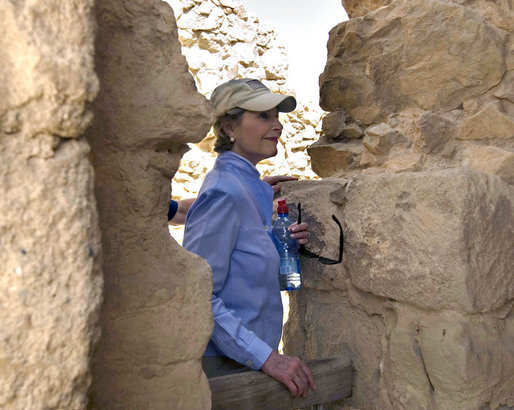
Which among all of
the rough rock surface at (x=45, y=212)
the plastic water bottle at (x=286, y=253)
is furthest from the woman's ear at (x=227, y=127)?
the rough rock surface at (x=45, y=212)

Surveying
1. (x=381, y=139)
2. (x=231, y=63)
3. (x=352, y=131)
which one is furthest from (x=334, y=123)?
(x=231, y=63)

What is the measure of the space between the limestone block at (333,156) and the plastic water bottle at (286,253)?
285 millimetres

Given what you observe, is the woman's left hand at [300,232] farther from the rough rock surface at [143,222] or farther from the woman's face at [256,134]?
the rough rock surface at [143,222]

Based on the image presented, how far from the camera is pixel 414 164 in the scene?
1547 millimetres

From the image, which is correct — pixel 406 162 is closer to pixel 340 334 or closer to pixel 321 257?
pixel 321 257

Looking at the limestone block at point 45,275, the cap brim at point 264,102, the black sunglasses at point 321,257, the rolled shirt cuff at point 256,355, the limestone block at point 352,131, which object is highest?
the cap brim at point 264,102

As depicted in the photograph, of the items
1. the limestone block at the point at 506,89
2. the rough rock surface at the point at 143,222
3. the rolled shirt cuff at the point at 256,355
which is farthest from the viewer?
the limestone block at the point at 506,89

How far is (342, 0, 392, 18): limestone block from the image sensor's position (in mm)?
Answer: 1890

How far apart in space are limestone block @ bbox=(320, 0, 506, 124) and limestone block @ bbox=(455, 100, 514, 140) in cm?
7

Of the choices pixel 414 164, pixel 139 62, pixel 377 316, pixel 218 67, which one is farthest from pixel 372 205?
pixel 218 67

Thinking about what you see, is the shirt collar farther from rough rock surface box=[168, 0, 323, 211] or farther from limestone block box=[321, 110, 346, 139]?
rough rock surface box=[168, 0, 323, 211]

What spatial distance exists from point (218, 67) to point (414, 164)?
629 cm

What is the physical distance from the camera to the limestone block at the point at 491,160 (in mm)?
1421

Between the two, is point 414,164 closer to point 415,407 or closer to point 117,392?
point 415,407
